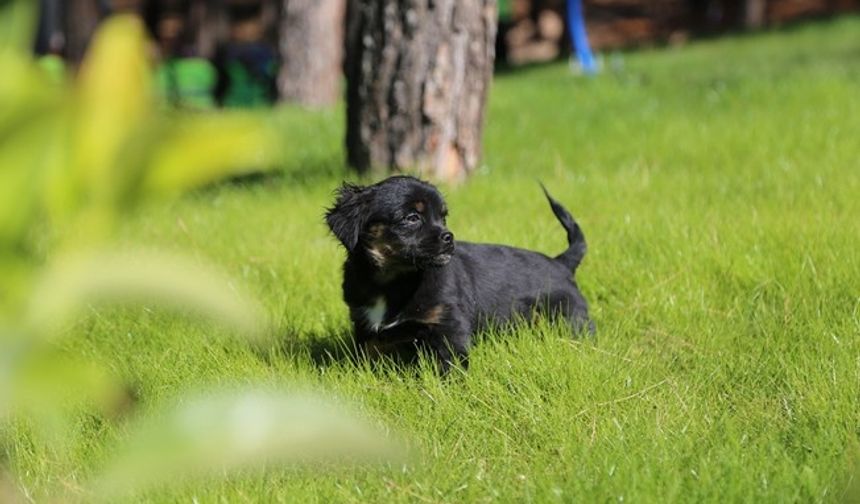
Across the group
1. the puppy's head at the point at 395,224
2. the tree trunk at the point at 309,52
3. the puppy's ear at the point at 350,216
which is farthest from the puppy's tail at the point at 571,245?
the tree trunk at the point at 309,52

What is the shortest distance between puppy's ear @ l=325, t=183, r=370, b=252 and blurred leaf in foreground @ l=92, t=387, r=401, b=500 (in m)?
3.25

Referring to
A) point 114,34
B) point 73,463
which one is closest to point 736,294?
point 73,463

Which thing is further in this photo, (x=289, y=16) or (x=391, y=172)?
(x=289, y=16)

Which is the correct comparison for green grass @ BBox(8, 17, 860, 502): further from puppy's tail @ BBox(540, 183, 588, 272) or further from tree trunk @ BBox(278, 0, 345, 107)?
tree trunk @ BBox(278, 0, 345, 107)

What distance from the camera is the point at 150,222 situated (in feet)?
24.0

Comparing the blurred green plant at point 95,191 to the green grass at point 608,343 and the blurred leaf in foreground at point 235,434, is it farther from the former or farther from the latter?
the green grass at point 608,343

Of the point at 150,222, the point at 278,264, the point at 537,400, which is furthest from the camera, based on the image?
the point at 150,222

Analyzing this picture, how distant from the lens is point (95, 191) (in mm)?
885

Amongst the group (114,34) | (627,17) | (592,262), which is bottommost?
(627,17)

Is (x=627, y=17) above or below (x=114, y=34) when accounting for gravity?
below

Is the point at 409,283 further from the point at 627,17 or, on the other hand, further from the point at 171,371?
the point at 627,17

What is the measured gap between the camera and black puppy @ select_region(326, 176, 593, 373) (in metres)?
4.34

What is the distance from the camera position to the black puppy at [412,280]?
14.2 ft

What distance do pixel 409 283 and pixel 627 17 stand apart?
62.3 feet
